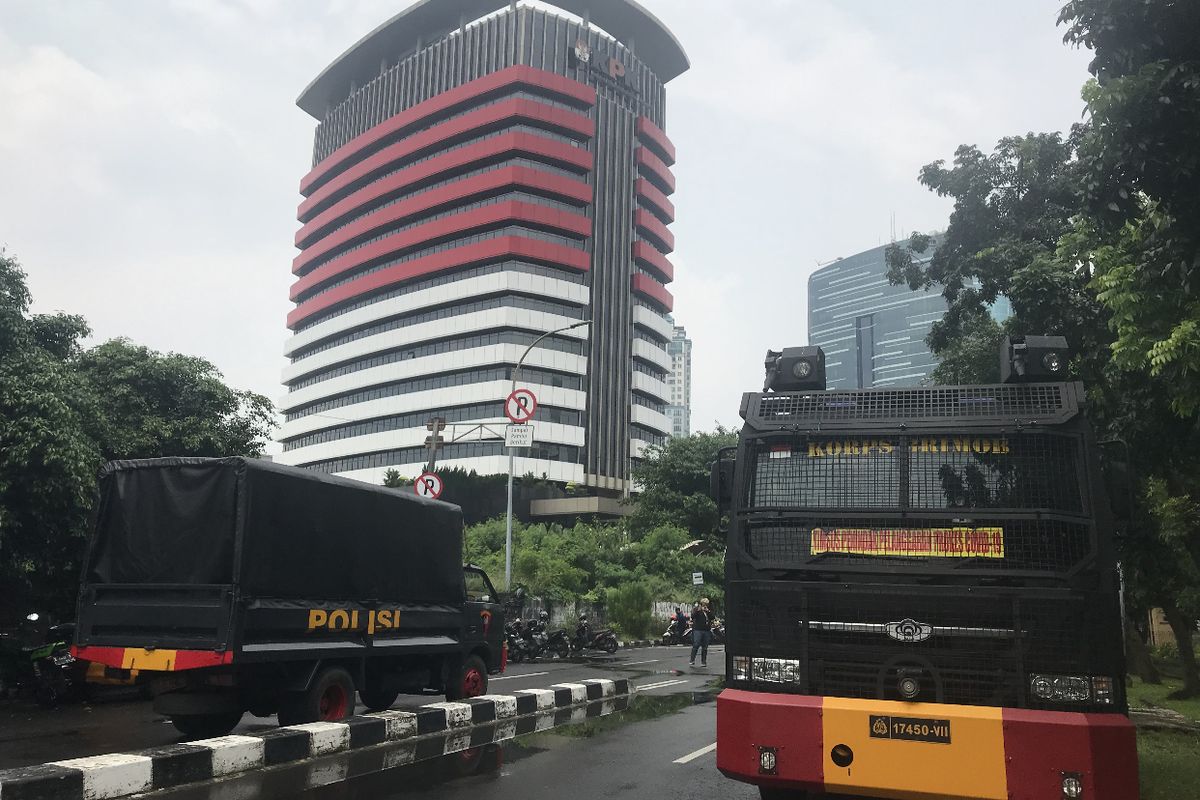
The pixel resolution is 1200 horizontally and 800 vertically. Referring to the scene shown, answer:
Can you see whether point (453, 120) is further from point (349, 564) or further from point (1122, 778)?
point (1122, 778)

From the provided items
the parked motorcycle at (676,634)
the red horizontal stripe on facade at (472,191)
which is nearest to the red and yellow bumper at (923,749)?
the parked motorcycle at (676,634)

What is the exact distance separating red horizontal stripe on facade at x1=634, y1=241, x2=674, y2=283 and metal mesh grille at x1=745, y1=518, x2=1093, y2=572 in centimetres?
6898

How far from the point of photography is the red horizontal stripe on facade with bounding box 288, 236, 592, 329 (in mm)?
67438

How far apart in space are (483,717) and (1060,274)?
1278 cm

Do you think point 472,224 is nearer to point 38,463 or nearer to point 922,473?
point 38,463

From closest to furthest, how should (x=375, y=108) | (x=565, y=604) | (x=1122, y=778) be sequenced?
1. (x=1122, y=778)
2. (x=565, y=604)
3. (x=375, y=108)

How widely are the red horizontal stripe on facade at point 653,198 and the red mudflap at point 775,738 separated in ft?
238

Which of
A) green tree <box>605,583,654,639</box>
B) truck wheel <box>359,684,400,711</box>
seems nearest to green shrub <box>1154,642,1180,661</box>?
green tree <box>605,583,654,639</box>

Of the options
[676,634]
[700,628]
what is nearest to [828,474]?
[700,628]

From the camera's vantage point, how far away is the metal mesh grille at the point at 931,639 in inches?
210

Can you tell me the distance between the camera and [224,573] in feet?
29.0

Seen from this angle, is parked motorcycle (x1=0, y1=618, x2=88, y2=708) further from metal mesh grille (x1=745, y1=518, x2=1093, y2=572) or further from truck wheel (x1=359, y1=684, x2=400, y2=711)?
metal mesh grille (x1=745, y1=518, x2=1093, y2=572)

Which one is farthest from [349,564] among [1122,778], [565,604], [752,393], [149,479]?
[565,604]

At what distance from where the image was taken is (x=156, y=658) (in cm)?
847
